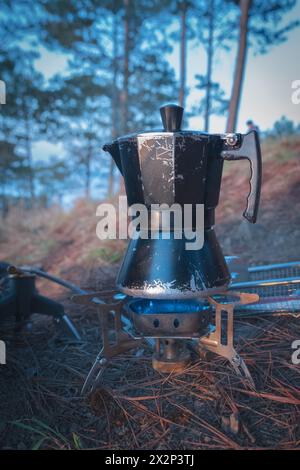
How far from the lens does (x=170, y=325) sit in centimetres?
129

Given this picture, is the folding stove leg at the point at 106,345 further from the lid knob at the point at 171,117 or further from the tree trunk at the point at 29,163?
the tree trunk at the point at 29,163

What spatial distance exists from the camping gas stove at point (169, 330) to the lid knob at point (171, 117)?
655 millimetres

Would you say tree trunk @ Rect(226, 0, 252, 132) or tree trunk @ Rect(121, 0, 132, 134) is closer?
tree trunk @ Rect(226, 0, 252, 132)

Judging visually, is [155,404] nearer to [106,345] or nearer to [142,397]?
[142,397]

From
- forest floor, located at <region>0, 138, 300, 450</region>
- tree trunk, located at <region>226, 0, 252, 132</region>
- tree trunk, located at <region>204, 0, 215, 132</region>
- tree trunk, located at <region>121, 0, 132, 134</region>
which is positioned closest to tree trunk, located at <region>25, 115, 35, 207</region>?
tree trunk, located at <region>121, 0, 132, 134</region>

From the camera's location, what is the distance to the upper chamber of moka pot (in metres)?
1.24

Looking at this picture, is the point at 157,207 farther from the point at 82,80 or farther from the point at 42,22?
the point at 82,80

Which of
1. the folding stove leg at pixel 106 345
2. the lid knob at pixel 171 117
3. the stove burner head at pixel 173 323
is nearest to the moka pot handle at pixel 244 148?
the lid knob at pixel 171 117

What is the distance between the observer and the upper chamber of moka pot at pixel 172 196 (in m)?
1.24

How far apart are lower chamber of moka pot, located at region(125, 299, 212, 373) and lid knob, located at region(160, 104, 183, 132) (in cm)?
69

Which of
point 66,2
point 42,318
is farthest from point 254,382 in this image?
point 66,2

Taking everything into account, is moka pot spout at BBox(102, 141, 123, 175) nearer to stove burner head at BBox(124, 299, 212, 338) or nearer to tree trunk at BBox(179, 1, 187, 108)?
stove burner head at BBox(124, 299, 212, 338)

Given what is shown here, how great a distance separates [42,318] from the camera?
254 cm

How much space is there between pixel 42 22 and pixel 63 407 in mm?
9038
